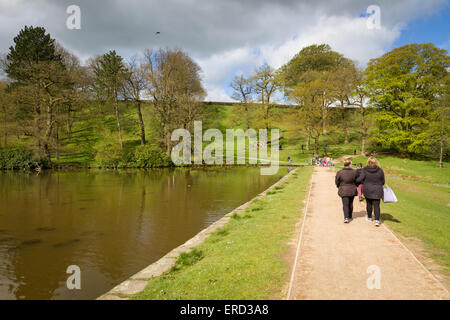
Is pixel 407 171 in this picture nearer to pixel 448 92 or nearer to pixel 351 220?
pixel 448 92

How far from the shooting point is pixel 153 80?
3822cm

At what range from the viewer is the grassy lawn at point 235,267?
15.9ft

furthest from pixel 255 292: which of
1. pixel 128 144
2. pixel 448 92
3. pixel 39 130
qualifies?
pixel 128 144

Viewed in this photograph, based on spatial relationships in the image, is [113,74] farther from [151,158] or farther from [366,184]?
[366,184]

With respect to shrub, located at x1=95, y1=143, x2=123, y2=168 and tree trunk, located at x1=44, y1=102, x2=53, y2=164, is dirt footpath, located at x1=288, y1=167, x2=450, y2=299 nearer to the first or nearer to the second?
shrub, located at x1=95, y1=143, x2=123, y2=168

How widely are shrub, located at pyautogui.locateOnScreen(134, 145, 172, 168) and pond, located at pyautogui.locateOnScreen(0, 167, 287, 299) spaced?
1677 centimetres

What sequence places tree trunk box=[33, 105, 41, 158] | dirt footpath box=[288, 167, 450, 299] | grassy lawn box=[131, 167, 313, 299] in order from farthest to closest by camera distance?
tree trunk box=[33, 105, 41, 158], grassy lawn box=[131, 167, 313, 299], dirt footpath box=[288, 167, 450, 299]

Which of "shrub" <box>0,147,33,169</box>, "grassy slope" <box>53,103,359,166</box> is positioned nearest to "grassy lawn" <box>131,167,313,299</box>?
"grassy slope" <box>53,103,359,166</box>

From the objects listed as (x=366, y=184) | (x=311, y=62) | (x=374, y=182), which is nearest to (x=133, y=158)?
(x=366, y=184)

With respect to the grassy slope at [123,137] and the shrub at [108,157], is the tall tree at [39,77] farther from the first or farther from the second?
the shrub at [108,157]

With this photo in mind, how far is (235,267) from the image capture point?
581 centimetres

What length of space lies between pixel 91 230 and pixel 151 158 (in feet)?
87.7

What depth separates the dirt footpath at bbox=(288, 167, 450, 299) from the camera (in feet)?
14.7

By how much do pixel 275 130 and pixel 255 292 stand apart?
51.3 m
